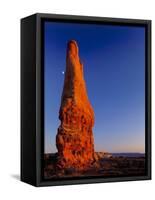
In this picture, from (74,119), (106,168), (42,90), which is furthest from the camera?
(106,168)

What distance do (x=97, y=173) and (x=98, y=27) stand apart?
61.3 inches

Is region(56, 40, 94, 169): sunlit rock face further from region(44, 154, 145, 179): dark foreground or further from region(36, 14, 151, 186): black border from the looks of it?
region(36, 14, 151, 186): black border

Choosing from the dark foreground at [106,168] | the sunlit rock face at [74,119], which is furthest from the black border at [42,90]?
the sunlit rock face at [74,119]

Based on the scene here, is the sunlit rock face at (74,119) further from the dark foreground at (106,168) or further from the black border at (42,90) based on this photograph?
the black border at (42,90)

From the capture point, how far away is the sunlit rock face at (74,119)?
8.02 m

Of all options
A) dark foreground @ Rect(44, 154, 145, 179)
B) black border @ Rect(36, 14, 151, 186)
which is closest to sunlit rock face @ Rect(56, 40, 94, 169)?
dark foreground @ Rect(44, 154, 145, 179)

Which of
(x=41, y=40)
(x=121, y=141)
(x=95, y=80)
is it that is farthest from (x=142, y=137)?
(x=41, y=40)

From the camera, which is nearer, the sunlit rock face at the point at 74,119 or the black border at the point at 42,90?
the black border at the point at 42,90

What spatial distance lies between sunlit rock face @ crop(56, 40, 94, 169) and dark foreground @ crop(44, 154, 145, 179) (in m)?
0.06

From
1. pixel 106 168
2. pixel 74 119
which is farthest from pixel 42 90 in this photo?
pixel 106 168

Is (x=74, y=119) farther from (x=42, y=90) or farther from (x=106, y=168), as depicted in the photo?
(x=106, y=168)

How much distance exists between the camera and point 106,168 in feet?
27.2

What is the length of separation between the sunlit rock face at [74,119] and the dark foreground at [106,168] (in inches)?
2.5

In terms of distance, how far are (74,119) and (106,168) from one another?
67cm
